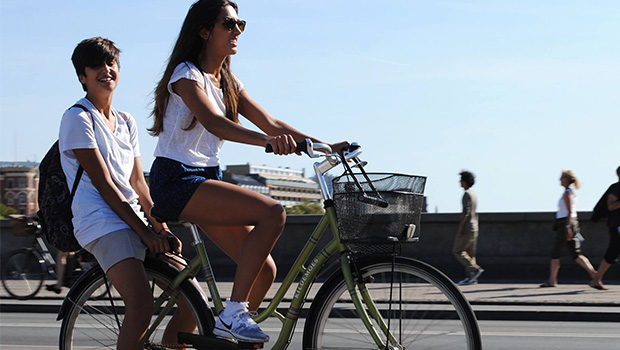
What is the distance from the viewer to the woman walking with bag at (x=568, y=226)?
517 inches

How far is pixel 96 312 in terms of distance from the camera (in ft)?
15.8

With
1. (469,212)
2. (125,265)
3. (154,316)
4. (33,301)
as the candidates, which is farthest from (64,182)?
(469,212)

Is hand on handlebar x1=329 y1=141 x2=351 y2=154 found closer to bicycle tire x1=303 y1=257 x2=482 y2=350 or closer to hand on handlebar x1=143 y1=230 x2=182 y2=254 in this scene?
bicycle tire x1=303 y1=257 x2=482 y2=350

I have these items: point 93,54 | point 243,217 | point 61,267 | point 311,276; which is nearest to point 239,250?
point 243,217

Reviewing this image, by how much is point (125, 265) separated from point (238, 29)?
1.20 metres

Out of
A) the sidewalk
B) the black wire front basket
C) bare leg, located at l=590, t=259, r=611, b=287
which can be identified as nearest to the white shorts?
the black wire front basket

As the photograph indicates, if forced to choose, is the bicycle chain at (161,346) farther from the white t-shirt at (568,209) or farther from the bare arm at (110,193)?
the white t-shirt at (568,209)

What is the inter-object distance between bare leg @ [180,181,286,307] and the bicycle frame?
16 cm

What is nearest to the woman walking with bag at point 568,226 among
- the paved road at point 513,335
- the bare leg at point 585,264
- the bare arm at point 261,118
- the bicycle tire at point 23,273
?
the bare leg at point 585,264

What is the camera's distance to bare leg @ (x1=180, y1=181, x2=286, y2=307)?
4.37 metres

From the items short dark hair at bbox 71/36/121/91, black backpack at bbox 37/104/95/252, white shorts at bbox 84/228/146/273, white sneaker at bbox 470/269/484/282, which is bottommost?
white sneaker at bbox 470/269/484/282

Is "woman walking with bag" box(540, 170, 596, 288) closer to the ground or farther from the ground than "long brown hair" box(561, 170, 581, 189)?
closer to the ground

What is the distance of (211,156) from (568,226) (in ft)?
30.9

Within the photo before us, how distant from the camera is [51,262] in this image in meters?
13.3
